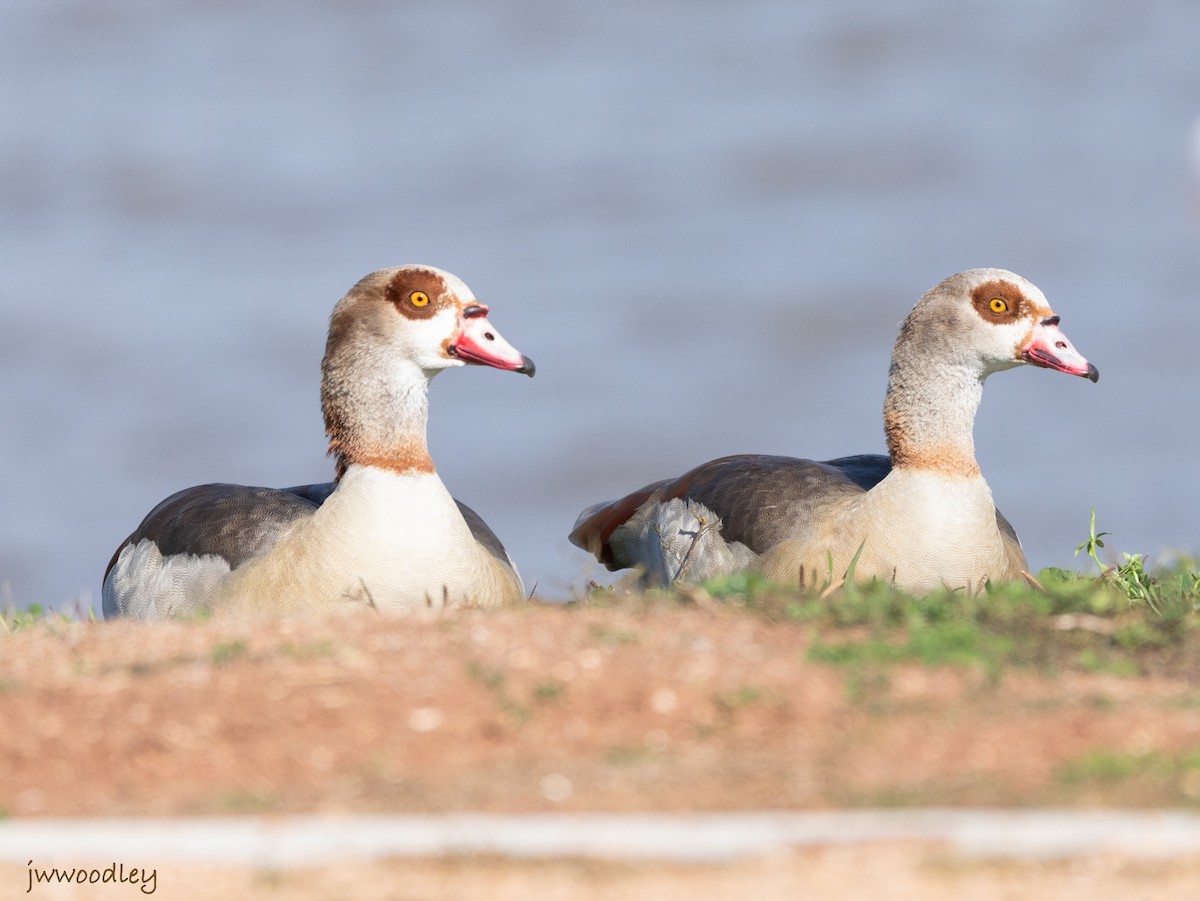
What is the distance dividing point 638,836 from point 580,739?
0.81 metres

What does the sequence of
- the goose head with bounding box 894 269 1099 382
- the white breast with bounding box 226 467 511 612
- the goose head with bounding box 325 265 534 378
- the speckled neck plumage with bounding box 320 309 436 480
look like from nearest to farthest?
the white breast with bounding box 226 467 511 612 → the speckled neck plumage with bounding box 320 309 436 480 → the goose head with bounding box 325 265 534 378 → the goose head with bounding box 894 269 1099 382

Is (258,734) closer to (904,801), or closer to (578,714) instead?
(578,714)

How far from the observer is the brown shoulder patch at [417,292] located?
795 cm

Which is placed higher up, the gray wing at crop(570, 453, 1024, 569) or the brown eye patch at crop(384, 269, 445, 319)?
the brown eye patch at crop(384, 269, 445, 319)

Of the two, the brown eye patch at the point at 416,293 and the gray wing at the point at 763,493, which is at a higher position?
the brown eye patch at the point at 416,293

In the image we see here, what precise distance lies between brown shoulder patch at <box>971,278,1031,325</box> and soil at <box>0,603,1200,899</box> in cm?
314

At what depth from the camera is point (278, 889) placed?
388cm

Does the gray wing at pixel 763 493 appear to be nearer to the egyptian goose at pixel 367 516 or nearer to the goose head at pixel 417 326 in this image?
the egyptian goose at pixel 367 516

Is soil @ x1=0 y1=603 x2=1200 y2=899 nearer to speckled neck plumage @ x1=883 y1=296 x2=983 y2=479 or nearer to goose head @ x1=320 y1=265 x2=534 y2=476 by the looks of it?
goose head @ x1=320 y1=265 x2=534 y2=476

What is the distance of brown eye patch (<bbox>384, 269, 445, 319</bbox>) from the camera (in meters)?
7.95

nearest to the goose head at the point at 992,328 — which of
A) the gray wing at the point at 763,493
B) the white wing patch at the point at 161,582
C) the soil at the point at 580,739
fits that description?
the gray wing at the point at 763,493

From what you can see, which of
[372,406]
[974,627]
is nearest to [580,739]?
[974,627]

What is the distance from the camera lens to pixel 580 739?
15.7 ft

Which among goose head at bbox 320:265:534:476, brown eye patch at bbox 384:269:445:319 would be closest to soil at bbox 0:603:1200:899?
goose head at bbox 320:265:534:476
